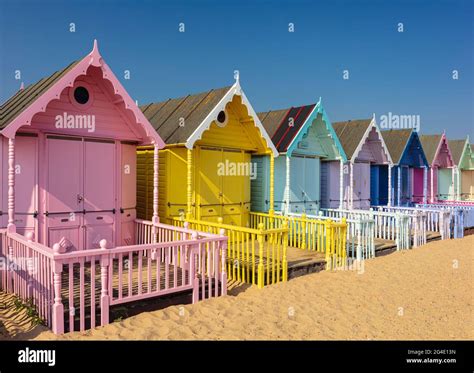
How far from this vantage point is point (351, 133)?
56.7 ft

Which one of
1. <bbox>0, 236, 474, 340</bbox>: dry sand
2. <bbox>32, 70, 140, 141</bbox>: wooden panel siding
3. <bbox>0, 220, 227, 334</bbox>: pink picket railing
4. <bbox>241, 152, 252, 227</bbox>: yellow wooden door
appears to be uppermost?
<bbox>32, 70, 140, 141</bbox>: wooden panel siding

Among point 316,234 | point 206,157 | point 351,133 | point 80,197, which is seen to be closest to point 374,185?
point 351,133

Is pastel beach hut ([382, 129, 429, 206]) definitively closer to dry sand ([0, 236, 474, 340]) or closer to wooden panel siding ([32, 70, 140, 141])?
dry sand ([0, 236, 474, 340])

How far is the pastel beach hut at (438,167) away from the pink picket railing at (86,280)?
18.3 meters

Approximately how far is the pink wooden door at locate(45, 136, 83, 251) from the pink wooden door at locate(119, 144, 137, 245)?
1071 mm

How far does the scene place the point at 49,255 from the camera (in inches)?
224

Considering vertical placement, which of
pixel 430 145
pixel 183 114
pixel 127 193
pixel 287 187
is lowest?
pixel 127 193

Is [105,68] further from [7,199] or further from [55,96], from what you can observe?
[7,199]

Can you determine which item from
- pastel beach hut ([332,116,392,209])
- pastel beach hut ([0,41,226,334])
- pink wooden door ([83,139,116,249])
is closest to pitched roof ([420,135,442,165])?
pastel beach hut ([332,116,392,209])

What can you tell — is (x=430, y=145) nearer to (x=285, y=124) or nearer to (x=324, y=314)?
(x=285, y=124)

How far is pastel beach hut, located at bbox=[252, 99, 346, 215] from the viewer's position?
13.6 metres

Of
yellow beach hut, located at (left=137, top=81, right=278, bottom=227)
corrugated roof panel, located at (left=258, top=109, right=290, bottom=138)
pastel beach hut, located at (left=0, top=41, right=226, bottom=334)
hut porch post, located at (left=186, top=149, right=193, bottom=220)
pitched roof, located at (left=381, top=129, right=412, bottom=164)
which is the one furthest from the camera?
pitched roof, located at (left=381, top=129, right=412, bottom=164)

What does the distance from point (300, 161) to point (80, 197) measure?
324 inches

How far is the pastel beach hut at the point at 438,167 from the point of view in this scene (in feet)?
73.7
